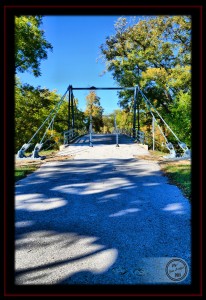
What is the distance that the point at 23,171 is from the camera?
855 cm

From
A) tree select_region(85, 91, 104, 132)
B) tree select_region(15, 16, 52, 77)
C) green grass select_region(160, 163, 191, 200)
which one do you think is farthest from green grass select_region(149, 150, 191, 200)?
tree select_region(85, 91, 104, 132)

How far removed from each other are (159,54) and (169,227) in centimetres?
2469

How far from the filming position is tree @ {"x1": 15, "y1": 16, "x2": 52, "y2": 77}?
1518cm

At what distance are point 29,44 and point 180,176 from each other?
14110 mm

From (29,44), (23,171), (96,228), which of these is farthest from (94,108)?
(96,228)

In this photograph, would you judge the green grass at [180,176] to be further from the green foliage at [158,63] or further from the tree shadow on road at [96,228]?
the green foliage at [158,63]

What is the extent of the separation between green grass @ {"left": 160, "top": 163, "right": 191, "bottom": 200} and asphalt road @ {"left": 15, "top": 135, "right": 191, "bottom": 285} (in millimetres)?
228

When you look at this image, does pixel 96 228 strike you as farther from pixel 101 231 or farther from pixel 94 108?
pixel 94 108

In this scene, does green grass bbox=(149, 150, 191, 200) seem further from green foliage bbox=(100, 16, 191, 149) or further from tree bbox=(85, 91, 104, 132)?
tree bbox=(85, 91, 104, 132)

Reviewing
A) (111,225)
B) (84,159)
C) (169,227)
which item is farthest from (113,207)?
(84,159)

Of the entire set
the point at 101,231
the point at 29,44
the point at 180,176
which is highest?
the point at 29,44
